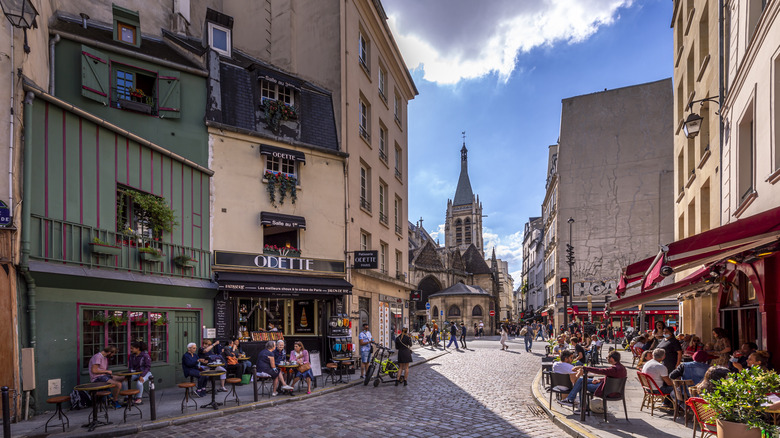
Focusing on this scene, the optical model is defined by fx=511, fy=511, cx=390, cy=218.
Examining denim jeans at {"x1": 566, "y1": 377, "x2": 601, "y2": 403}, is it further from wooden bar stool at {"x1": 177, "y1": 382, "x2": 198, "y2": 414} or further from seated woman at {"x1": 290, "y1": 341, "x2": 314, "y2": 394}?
wooden bar stool at {"x1": 177, "y1": 382, "x2": 198, "y2": 414}

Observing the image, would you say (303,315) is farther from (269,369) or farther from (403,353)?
(269,369)

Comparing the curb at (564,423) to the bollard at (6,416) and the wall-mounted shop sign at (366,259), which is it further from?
the bollard at (6,416)

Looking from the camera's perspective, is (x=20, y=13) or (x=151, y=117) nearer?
(x=20, y=13)

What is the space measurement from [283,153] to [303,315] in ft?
17.6

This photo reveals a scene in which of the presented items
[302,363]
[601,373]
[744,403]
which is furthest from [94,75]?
[744,403]

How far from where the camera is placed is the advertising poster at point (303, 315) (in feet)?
55.6

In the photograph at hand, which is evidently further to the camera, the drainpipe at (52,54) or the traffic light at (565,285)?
the traffic light at (565,285)

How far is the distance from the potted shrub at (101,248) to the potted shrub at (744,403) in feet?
37.3

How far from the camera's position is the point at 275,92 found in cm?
1736

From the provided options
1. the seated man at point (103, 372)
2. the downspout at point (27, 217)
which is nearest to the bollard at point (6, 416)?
the seated man at point (103, 372)

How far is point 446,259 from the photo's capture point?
2489 inches

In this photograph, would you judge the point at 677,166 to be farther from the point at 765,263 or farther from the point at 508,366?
the point at 765,263

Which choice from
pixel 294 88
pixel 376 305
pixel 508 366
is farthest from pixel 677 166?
pixel 294 88

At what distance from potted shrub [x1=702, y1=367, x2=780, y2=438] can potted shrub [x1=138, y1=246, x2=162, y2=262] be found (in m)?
11.6
